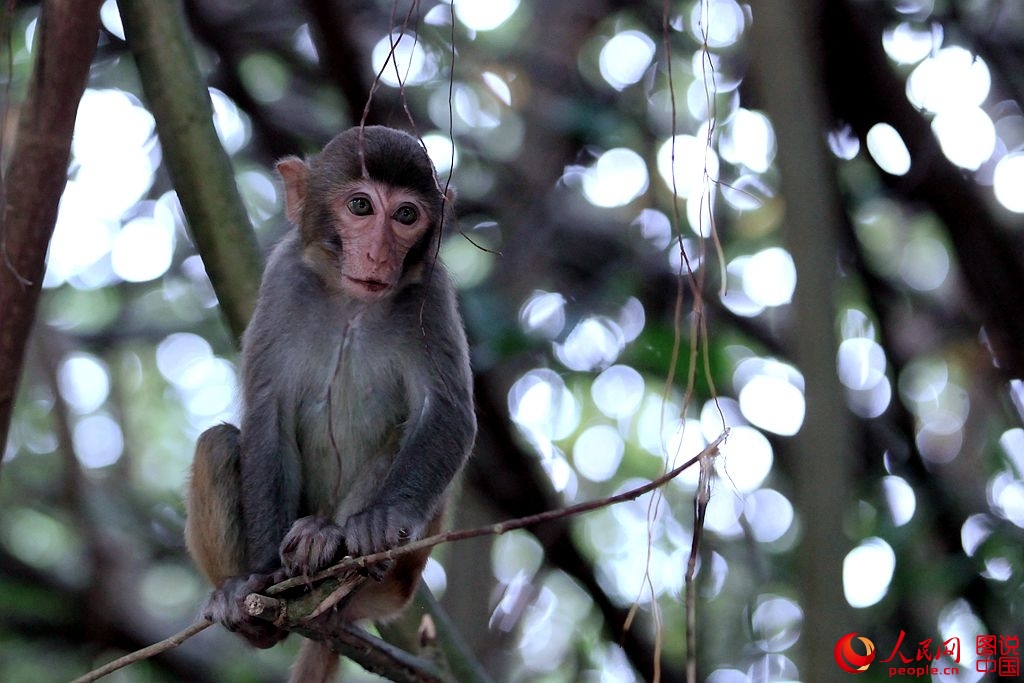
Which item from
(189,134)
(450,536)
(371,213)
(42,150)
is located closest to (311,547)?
(371,213)

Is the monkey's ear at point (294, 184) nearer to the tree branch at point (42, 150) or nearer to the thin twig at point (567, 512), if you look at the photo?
the tree branch at point (42, 150)

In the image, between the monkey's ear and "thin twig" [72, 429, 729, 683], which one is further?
the monkey's ear

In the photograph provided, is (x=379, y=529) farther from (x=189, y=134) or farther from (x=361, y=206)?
(x=189, y=134)

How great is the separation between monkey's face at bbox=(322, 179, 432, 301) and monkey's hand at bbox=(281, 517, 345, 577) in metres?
0.84

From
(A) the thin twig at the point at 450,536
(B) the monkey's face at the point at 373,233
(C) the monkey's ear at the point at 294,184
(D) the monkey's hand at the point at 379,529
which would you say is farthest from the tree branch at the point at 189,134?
(A) the thin twig at the point at 450,536

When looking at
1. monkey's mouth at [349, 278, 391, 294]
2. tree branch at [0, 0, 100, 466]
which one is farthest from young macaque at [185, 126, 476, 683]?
tree branch at [0, 0, 100, 466]

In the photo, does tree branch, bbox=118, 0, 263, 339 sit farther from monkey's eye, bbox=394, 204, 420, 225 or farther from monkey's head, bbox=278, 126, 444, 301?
monkey's eye, bbox=394, 204, 420, 225

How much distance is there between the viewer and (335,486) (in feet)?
15.1

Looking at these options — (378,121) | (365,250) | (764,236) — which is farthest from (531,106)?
(365,250)

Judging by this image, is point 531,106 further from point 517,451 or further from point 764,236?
point 517,451

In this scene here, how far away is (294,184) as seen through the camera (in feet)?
15.7

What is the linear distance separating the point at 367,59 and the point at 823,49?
2.38m

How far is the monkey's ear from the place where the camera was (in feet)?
15.5

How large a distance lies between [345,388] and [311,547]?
0.95 meters
